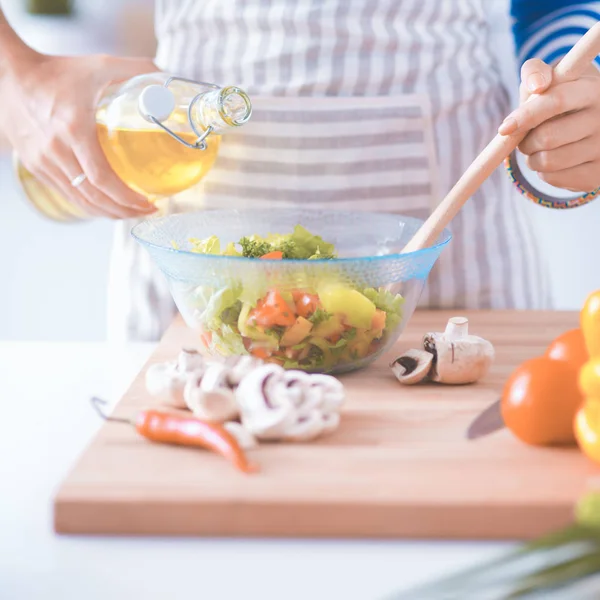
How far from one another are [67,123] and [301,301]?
1.49 ft

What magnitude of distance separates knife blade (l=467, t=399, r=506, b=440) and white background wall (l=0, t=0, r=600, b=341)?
2429 mm

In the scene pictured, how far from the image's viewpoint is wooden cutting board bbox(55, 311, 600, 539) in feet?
2.42

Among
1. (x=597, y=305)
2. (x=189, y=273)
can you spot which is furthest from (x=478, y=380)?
(x=189, y=273)

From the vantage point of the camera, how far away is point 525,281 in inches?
58.6

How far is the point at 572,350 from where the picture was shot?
0.91m

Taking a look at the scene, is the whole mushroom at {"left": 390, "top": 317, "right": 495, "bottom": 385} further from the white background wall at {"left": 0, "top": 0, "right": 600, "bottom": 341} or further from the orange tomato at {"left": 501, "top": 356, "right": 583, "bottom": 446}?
the white background wall at {"left": 0, "top": 0, "right": 600, "bottom": 341}

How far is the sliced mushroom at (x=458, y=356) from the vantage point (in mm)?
1017

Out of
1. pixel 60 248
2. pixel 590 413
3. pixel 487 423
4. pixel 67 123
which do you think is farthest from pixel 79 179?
pixel 60 248

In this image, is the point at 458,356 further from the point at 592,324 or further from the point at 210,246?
the point at 210,246

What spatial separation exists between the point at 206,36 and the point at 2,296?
277cm

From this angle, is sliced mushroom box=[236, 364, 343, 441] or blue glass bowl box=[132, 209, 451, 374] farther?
blue glass bowl box=[132, 209, 451, 374]

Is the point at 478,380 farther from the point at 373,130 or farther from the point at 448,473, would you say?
the point at 373,130

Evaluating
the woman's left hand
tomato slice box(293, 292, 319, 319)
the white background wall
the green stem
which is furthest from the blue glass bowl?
the white background wall

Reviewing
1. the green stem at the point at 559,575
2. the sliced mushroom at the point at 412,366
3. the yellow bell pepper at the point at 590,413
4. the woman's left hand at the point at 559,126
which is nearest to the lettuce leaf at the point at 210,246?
the sliced mushroom at the point at 412,366
